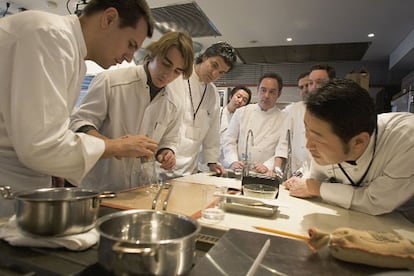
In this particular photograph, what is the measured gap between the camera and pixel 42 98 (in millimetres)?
768

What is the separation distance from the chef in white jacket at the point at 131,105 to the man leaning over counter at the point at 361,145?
76 cm

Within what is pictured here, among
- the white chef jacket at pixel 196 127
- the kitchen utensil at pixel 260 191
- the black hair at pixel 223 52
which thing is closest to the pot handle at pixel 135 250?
the kitchen utensil at pixel 260 191

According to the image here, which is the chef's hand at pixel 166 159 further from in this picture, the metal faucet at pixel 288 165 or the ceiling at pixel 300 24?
the ceiling at pixel 300 24

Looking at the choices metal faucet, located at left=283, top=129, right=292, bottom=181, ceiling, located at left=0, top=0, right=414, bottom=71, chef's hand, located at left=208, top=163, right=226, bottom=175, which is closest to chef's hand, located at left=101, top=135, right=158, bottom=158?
chef's hand, located at left=208, top=163, right=226, bottom=175

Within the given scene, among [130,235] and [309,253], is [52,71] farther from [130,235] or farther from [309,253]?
[309,253]

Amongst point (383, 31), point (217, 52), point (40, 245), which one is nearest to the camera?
point (40, 245)

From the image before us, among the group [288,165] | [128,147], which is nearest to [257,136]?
[288,165]

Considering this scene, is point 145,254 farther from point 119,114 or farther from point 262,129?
point 262,129

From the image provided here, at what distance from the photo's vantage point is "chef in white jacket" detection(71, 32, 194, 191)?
145cm

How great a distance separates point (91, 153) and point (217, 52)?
138 cm

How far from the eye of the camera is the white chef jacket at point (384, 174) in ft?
3.37

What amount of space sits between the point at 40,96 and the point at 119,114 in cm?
72

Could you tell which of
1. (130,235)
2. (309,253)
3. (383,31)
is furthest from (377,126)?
(383,31)

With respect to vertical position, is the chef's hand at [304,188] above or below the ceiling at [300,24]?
below
